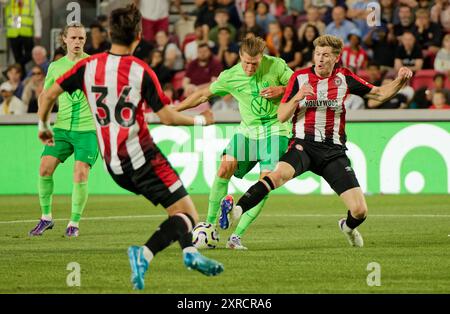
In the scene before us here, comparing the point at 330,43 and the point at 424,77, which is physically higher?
the point at 330,43

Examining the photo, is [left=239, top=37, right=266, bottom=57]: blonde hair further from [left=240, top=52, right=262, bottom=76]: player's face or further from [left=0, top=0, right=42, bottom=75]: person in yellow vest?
[left=0, top=0, right=42, bottom=75]: person in yellow vest

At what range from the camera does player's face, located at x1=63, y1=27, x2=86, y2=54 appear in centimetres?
1166

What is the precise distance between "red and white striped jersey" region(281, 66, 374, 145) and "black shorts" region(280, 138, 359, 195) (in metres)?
0.08

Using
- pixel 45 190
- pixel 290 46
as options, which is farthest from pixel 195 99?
pixel 290 46

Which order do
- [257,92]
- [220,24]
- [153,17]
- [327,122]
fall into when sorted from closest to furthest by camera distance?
[327,122], [257,92], [220,24], [153,17]

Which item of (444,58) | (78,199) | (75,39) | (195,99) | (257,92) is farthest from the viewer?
(444,58)

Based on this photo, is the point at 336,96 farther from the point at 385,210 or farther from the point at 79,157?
the point at 385,210

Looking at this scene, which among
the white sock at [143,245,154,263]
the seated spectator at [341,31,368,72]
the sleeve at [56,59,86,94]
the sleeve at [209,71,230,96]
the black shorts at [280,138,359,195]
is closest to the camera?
the white sock at [143,245,154,263]

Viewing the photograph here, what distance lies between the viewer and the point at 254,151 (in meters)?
10.7

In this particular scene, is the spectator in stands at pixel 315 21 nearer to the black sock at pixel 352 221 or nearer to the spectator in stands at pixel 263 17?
the spectator in stands at pixel 263 17

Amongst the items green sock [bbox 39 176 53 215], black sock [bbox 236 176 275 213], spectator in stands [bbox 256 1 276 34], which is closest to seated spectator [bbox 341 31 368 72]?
spectator in stands [bbox 256 1 276 34]

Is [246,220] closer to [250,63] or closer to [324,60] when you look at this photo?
[250,63]

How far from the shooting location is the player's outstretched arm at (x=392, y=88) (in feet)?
32.7

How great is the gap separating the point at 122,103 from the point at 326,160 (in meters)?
3.32
